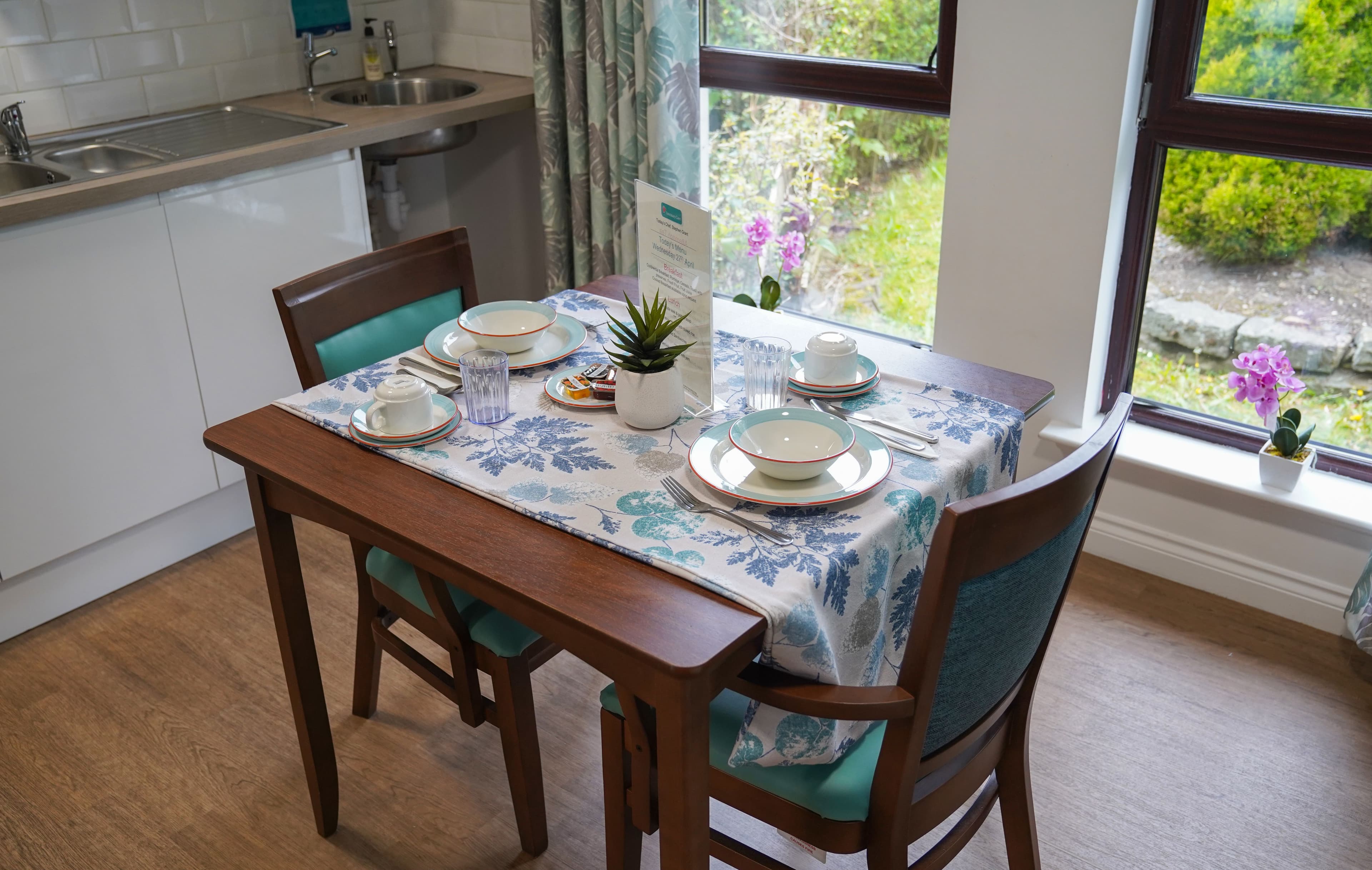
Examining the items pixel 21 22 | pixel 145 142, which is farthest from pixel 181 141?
pixel 21 22

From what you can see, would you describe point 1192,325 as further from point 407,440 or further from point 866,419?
point 407,440

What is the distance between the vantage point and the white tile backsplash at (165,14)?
110 inches

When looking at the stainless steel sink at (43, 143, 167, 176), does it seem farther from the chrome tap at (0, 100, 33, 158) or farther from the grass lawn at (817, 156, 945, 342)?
the grass lawn at (817, 156, 945, 342)

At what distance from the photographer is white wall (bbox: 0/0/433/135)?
2619mm

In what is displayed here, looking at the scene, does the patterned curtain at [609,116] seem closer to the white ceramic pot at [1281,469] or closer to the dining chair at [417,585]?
the dining chair at [417,585]

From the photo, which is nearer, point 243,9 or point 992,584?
point 992,584

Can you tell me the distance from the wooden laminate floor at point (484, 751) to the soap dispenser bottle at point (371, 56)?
1.63m

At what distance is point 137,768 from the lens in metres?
2.07

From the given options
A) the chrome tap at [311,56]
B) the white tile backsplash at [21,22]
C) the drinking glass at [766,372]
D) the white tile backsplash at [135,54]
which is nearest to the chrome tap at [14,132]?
the white tile backsplash at [21,22]

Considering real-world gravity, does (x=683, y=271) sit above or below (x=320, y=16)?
below

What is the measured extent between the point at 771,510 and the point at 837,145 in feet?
5.67

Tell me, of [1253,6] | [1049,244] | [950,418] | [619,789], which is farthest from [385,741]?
[1253,6]

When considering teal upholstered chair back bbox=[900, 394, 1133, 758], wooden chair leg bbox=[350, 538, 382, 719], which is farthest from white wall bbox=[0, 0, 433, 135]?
teal upholstered chair back bbox=[900, 394, 1133, 758]

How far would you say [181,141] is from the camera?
2.78m
